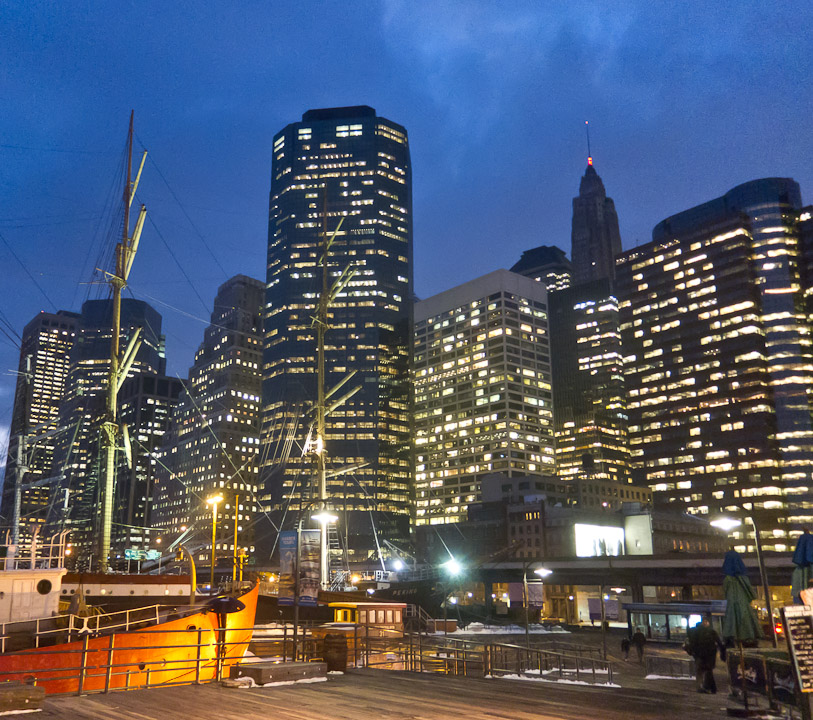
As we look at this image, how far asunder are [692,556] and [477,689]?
308 ft

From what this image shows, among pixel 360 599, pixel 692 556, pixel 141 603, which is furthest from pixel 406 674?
pixel 692 556

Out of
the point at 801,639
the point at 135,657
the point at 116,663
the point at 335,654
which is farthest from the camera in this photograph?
the point at 135,657

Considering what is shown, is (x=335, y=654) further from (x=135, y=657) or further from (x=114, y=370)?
(x=114, y=370)

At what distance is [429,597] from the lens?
9500 cm

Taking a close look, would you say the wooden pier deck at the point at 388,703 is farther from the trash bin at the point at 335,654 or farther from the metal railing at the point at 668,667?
the metal railing at the point at 668,667

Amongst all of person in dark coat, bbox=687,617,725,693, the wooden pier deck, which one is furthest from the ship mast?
person in dark coat, bbox=687,617,725,693

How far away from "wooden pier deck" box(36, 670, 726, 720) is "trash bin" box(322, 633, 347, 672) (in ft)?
5.00

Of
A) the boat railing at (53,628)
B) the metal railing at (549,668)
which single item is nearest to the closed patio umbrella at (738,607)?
the metal railing at (549,668)

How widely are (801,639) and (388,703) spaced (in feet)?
23.2

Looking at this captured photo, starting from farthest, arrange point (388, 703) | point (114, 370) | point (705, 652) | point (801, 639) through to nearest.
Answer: point (114, 370), point (705, 652), point (388, 703), point (801, 639)

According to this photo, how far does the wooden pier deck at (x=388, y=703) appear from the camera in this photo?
11531 mm

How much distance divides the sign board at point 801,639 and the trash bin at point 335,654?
36.8 feet

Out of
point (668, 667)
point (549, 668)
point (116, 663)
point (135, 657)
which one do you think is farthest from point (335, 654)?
point (549, 668)

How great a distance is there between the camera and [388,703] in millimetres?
12969
